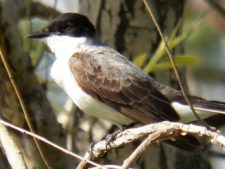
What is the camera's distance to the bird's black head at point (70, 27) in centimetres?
475

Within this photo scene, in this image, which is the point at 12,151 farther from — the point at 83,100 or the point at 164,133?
the point at 83,100

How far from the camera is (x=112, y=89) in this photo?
4457 mm

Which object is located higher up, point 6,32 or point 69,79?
point 6,32

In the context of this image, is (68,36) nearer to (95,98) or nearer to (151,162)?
(95,98)

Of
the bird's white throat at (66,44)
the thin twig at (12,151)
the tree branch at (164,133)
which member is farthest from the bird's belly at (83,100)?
the thin twig at (12,151)

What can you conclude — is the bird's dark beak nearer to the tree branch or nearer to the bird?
the bird

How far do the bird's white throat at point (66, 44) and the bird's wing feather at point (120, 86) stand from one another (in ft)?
0.38

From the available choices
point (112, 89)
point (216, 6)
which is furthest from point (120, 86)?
point (216, 6)

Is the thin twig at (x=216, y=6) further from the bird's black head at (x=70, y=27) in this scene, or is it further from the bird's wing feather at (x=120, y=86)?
the bird's black head at (x=70, y=27)

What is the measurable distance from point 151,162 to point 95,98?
0.87 m

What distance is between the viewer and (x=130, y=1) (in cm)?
522

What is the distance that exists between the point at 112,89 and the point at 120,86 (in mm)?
69

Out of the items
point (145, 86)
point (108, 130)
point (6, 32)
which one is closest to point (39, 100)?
point (6, 32)

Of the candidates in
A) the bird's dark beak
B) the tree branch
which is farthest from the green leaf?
the tree branch
